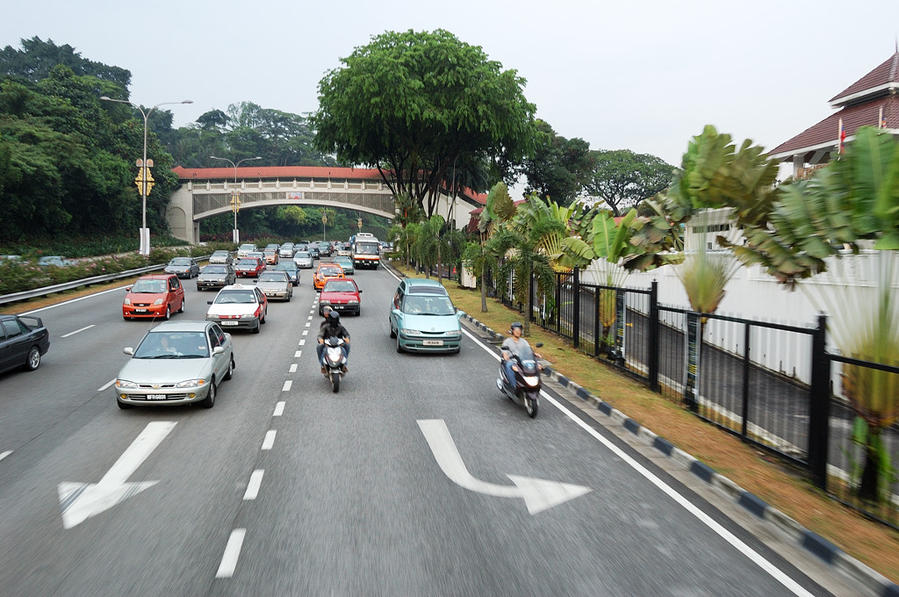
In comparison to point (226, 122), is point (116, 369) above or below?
below

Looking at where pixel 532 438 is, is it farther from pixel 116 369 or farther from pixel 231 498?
pixel 116 369

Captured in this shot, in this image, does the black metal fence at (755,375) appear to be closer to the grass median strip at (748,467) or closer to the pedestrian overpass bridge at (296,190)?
the grass median strip at (748,467)

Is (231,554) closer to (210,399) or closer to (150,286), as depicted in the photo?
(210,399)

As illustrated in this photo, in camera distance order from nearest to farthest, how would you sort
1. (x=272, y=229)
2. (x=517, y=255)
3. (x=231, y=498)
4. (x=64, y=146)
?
1. (x=231, y=498)
2. (x=517, y=255)
3. (x=64, y=146)
4. (x=272, y=229)

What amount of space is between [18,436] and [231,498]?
4.88 meters

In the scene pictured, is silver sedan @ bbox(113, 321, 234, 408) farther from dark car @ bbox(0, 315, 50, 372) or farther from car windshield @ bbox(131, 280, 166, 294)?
car windshield @ bbox(131, 280, 166, 294)

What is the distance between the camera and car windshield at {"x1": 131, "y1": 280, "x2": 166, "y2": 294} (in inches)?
1006

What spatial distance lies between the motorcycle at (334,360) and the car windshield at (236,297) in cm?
958

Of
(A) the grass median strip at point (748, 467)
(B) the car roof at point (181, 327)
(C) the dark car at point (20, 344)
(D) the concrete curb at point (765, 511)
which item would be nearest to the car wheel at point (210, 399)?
(B) the car roof at point (181, 327)

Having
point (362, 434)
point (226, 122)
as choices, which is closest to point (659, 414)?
point (362, 434)

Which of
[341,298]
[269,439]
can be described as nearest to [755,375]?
[269,439]

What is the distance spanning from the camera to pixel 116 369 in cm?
1589

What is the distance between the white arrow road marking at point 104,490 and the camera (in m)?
7.10

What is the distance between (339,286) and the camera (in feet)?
89.2
